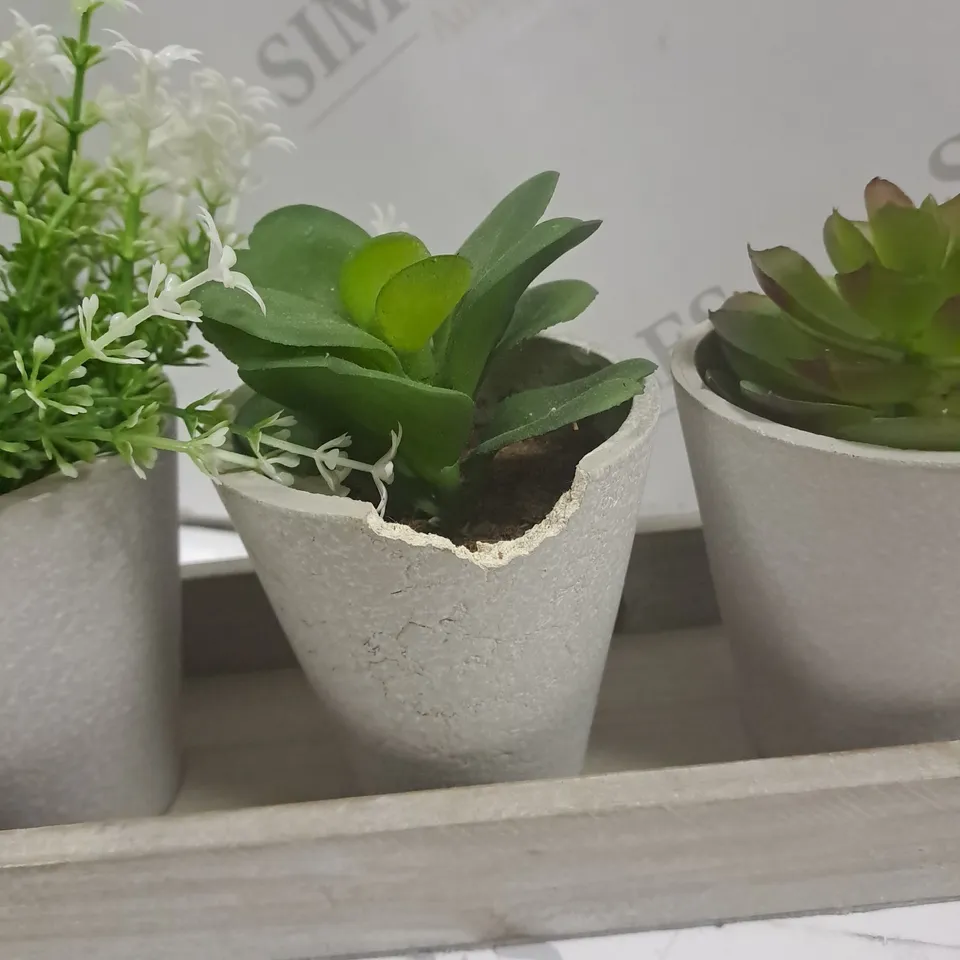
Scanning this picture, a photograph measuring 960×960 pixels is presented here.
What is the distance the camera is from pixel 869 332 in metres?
0.37

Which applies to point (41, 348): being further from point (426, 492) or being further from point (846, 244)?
point (846, 244)

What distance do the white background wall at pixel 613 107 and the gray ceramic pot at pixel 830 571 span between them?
6.8 inches

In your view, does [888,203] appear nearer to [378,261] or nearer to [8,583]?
[378,261]

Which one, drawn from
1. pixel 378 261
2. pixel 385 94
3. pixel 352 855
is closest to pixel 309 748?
pixel 352 855

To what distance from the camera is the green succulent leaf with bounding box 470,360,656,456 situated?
320mm

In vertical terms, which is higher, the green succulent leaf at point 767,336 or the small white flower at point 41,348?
the small white flower at point 41,348

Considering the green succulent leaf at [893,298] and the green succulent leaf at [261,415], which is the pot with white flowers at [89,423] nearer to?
the green succulent leaf at [261,415]

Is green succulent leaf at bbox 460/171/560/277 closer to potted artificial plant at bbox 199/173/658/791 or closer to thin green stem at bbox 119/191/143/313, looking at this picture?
potted artificial plant at bbox 199/173/658/791

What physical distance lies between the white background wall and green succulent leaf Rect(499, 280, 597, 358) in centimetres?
13

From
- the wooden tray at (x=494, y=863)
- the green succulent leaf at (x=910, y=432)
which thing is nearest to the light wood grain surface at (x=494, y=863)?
the wooden tray at (x=494, y=863)

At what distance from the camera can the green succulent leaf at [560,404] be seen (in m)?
0.32

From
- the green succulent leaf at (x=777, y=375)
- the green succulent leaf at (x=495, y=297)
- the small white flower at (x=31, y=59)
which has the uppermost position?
the small white flower at (x=31, y=59)

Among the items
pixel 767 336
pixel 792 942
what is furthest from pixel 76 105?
pixel 792 942

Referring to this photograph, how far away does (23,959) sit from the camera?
34 cm
